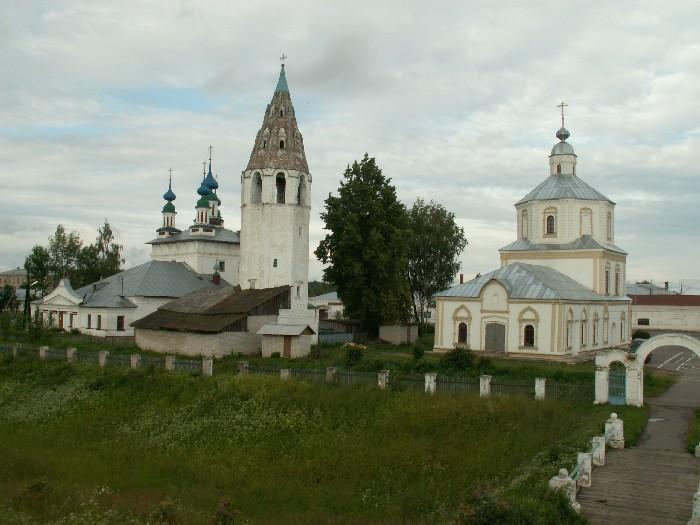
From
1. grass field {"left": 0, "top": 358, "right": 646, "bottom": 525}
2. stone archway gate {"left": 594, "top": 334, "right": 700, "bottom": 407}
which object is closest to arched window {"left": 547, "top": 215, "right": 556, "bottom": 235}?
stone archway gate {"left": 594, "top": 334, "right": 700, "bottom": 407}

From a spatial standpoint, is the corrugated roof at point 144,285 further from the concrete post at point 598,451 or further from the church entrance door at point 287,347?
the concrete post at point 598,451

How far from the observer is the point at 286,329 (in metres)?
30.3

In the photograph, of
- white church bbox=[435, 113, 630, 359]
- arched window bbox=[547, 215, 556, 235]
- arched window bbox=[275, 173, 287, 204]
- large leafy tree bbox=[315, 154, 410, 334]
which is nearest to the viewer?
white church bbox=[435, 113, 630, 359]

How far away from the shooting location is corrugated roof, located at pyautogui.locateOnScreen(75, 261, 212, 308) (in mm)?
41562

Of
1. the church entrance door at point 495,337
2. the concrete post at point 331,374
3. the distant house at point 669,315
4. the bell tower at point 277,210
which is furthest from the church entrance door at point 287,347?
the distant house at point 669,315

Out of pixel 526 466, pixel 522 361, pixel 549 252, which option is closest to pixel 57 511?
pixel 526 466

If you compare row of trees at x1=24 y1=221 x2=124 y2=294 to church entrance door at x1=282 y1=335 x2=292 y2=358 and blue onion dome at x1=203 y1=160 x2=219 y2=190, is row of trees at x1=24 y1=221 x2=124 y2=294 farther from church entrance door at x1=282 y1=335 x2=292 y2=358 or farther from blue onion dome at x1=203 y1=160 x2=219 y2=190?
church entrance door at x1=282 y1=335 x2=292 y2=358

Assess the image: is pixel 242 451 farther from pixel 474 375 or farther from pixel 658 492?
pixel 658 492

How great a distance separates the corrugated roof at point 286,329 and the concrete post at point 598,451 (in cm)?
1691

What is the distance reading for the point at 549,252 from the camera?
124ft

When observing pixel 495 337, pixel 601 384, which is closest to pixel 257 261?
pixel 495 337

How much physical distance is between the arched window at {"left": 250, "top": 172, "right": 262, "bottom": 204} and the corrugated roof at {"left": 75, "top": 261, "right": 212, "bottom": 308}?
11.1 meters

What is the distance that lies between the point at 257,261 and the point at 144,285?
1116 centimetres

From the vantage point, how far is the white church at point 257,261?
34750 mm
